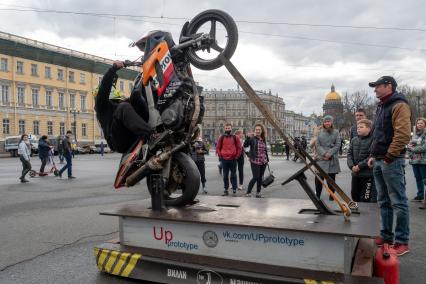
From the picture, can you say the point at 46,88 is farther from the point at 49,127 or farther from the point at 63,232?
the point at 63,232

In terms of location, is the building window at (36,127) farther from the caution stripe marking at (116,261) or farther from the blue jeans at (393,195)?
the blue jeans at (393,195)

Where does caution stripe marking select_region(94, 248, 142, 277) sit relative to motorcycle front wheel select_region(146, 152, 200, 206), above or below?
below

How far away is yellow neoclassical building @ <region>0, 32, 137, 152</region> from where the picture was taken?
54.4 m

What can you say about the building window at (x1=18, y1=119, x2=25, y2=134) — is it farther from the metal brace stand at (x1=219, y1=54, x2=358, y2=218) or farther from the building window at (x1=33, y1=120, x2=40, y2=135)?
the metal brace stand at (x1=219, y1=54, x2=358, y2=218)

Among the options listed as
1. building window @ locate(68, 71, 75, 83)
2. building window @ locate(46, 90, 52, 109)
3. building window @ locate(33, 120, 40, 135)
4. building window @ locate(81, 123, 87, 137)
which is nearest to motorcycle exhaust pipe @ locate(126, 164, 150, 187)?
building window @ locate(33, 120, 40, 135)

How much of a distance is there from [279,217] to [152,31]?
297 centimetres

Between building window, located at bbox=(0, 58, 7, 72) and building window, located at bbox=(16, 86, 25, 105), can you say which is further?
building window, located at bbox=(16, 86, 25, 105)

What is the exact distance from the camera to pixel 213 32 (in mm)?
5012

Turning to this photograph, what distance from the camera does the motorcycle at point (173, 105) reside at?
490 centimetres

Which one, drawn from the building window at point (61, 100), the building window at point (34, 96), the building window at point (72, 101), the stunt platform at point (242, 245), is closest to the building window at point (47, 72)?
the building window at point (34, 96)

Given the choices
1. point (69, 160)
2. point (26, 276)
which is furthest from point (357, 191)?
point (69, 160)

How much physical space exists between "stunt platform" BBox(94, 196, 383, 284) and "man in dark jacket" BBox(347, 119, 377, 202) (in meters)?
1.92

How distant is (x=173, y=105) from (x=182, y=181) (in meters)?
1.01

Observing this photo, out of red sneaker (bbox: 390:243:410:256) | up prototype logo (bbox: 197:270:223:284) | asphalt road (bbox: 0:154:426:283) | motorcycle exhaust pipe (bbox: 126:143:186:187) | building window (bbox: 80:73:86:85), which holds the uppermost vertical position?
building window (bbox: 80:73:86:85)
